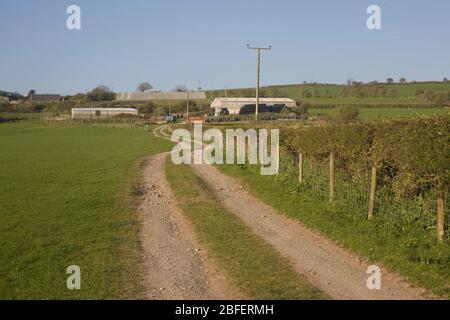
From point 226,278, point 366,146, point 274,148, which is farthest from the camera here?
point 274,148

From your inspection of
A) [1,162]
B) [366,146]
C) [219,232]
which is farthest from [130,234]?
[1,162]

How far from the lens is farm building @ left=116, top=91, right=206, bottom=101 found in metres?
148

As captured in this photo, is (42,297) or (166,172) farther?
(166,172)

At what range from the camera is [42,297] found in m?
7.48

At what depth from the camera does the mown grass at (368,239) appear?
830 cm

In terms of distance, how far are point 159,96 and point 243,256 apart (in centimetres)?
15122

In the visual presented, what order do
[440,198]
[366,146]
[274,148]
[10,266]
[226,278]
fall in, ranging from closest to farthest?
[226,278] < [10,266] < [440,198] < [366,146] < [274,148]

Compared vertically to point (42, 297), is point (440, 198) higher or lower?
higher

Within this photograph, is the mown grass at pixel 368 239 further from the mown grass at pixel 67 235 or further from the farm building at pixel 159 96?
the farm building at pixel 159 96

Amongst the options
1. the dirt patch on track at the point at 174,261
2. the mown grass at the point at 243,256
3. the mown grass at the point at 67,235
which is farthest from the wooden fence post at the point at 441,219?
the mown grass at the point at 67,235

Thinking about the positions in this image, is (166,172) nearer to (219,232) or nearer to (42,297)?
(219,232)

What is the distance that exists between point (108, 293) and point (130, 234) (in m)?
3.98

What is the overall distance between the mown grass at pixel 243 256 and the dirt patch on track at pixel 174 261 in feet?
0.78

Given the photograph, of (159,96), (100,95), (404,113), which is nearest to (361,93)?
(404,113)
